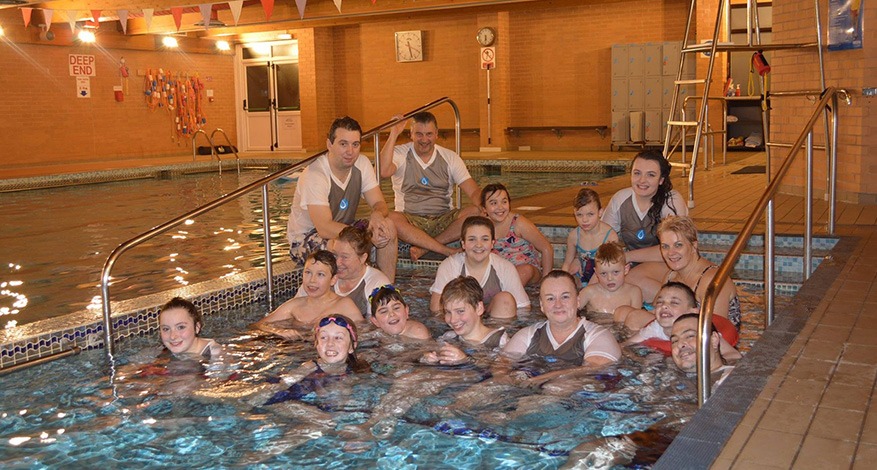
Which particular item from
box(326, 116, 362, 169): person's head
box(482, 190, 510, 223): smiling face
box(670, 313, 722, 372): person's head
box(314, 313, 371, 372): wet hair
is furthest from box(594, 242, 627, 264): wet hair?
box(326, 116, 362, 169): person's head

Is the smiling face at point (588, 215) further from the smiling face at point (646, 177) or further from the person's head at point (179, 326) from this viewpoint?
the person's head at point (179, 326)

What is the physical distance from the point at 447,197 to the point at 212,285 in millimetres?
2418

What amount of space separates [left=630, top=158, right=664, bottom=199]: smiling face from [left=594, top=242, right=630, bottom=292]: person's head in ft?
2.30

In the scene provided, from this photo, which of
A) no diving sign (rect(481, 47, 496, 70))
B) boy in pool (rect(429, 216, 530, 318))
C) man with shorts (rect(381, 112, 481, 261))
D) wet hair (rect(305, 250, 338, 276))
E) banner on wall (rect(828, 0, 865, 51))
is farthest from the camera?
no diving sign (rect(481, 47, 496, 70))

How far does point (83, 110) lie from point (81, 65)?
1005 millimetres

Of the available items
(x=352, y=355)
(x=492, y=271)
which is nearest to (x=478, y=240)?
(x=492, y=271)

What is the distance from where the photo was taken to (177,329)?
4977 mm

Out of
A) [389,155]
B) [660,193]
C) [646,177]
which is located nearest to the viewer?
[646,177]

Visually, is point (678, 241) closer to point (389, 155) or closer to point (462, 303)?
point (462, 303)

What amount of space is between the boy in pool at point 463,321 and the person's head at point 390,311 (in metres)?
0.32

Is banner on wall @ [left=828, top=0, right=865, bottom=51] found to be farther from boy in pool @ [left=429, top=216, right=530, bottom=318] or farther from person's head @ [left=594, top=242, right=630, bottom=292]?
boy in pool @ [left=429, top=216, right=530, bottom=318]

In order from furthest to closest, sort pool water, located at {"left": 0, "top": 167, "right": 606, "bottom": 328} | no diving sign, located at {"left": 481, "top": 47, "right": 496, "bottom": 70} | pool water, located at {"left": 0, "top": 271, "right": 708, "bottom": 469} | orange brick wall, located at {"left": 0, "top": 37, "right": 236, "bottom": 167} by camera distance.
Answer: no diving sign, located at {"left": 481, "top": 47, "right": 496, "bottom": 70}
orange brick wall, located at {"left": 0, "top": 37, "right": 236, "bottom": 167}
pool water, located at {"left": 0, "top": 167, "right": 606, "bottom": 328}
pool water, located at {"left": 0, "top": 271, "right": 708, "bottom": 469}

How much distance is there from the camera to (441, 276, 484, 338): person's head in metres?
4.98

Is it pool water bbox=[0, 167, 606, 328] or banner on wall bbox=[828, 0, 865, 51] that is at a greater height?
banner on wall bbox=[828, 0, 865, 51]
